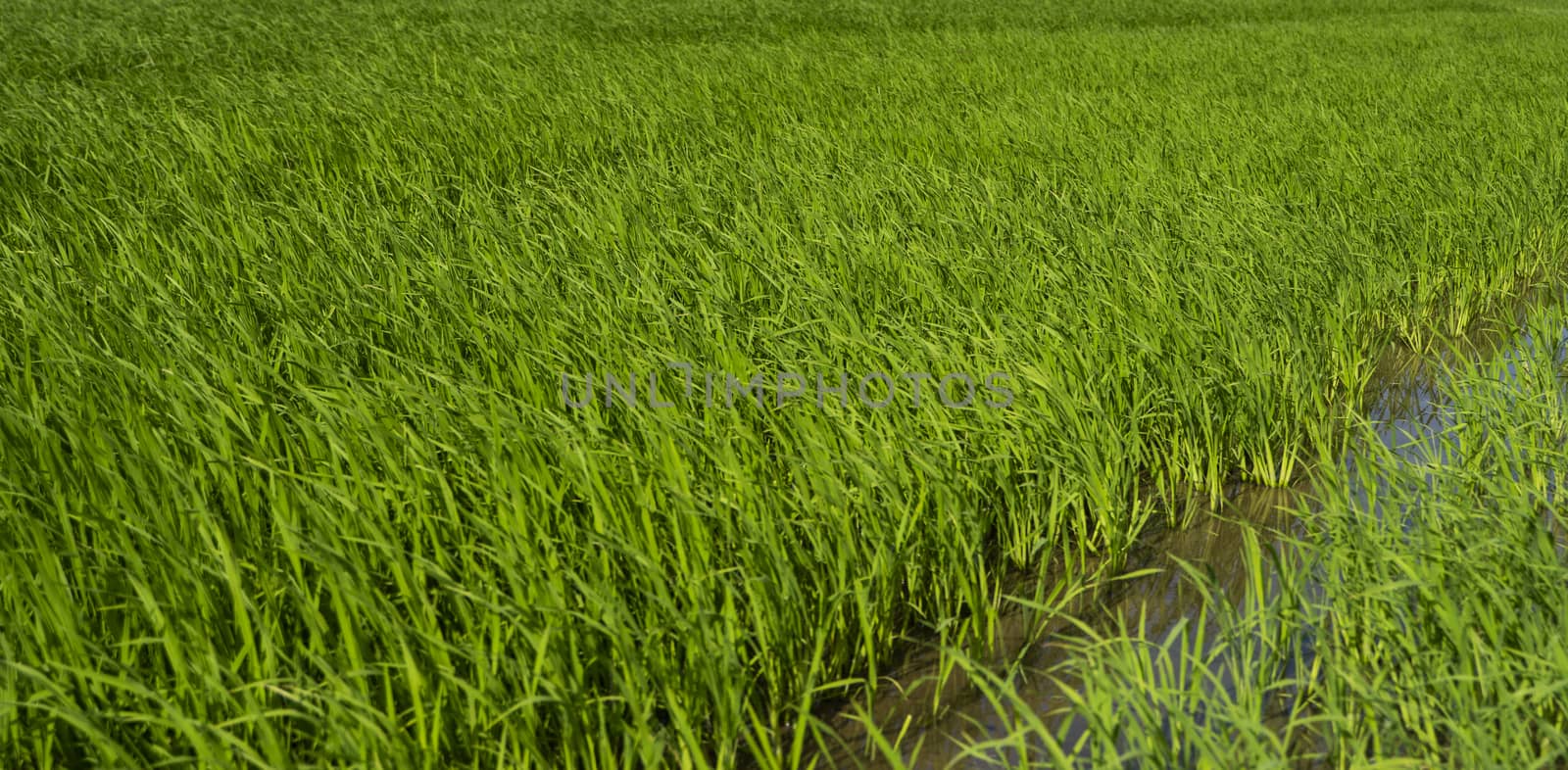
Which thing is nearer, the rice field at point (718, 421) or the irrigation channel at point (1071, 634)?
the rice field at point (718, 421)

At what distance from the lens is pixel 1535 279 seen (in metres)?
4.82

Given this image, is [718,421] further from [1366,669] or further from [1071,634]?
[1366,669]

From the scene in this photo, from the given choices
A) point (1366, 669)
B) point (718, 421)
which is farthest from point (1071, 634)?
point (718, 421)

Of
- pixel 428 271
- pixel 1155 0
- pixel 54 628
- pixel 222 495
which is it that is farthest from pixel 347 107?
pixel 1155 0

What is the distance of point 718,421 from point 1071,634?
0.85 meters

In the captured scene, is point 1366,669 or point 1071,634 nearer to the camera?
point 1366,669

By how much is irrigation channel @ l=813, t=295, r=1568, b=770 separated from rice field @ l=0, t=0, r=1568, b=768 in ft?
0.14

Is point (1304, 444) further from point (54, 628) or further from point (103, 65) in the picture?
point (103, 65)

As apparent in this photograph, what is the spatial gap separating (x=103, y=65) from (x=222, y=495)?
22.0 ft

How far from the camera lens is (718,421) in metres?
2.54

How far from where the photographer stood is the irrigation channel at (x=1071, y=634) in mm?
1936

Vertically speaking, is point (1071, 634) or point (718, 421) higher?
point (718, 421)

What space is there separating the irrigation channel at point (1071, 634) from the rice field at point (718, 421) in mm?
43

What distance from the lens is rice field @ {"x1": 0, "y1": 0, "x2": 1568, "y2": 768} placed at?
1683 mm
